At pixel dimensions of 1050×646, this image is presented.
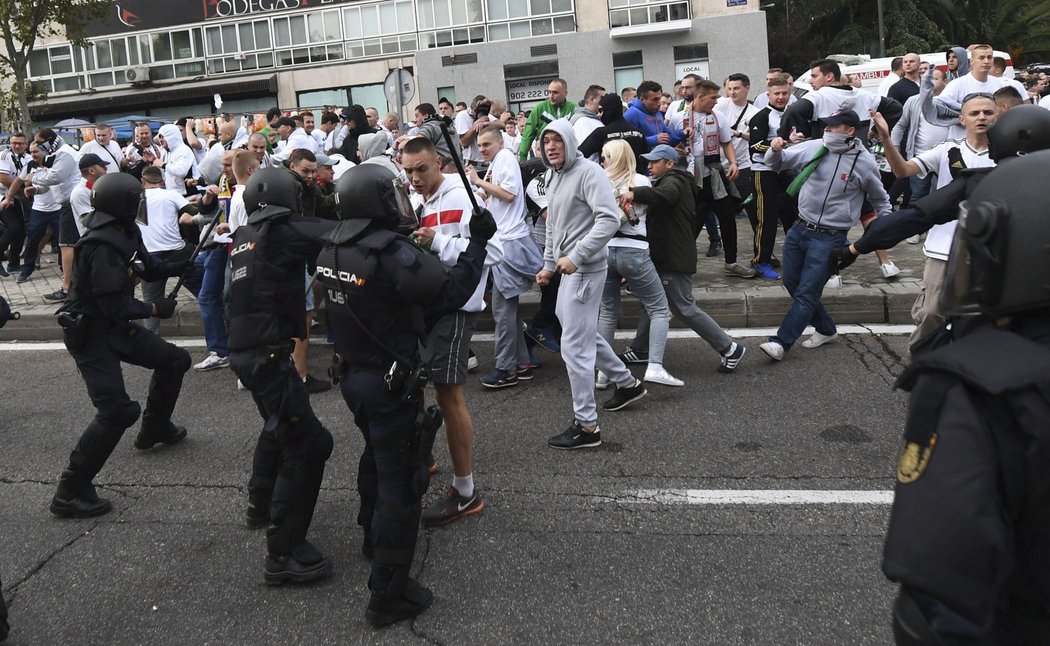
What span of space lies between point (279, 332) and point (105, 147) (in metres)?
8.95

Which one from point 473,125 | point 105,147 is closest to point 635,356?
point 473,125

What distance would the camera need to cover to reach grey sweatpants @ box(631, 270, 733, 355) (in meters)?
6.38

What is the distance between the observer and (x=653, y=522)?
167 inches

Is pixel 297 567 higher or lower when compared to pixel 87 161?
lower

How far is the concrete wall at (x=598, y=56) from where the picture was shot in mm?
31359

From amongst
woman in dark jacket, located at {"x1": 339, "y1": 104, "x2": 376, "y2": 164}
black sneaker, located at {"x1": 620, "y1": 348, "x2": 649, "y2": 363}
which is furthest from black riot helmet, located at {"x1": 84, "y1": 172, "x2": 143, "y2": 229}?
woman in dark jacket, located at {"x1": 339, "y1": 104, "x2": 376, "y2": 164}

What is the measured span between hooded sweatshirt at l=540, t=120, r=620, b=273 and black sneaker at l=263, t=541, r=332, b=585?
2152mm

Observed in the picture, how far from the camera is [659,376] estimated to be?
612 centimetres

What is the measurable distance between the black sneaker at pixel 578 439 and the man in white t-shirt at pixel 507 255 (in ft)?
4.40

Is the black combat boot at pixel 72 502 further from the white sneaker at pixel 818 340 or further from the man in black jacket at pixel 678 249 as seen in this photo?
the white sneaker at pixel 818 340

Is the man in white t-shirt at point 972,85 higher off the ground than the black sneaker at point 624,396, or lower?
higher

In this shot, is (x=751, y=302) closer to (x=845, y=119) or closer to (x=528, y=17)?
(x=845, y=119)

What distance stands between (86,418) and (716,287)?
17.0 ft

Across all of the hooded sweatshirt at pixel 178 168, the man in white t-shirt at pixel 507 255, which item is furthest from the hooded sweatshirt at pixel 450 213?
the hooded sweatshirt at pixel 178 168
